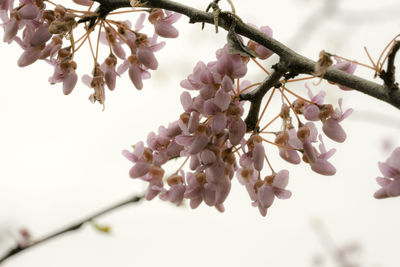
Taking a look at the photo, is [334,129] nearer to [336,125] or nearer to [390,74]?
[336,125]

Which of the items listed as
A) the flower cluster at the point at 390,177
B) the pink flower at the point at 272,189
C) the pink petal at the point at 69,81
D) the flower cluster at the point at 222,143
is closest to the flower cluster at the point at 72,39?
the pink petal at the point at 69,81

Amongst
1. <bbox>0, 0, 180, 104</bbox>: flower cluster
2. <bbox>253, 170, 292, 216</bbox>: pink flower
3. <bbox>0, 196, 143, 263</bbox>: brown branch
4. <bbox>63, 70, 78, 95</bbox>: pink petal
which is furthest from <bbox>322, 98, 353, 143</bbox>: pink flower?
<bbox>0, 196, 143, 263</bbox>: brown branch

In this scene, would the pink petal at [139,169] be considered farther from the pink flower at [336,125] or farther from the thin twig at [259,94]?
the pink flower at [336,125]

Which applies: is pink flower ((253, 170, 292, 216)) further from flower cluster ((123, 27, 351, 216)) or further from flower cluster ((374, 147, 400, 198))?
flower cluster ((374, 147, 400, 198))

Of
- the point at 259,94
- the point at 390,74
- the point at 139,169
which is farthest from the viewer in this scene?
the point at 139,169

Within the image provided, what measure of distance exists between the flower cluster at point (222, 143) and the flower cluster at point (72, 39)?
0.49 feet

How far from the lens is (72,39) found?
93cm

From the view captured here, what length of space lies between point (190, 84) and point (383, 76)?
0.40m

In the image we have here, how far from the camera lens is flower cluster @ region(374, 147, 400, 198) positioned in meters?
0.75

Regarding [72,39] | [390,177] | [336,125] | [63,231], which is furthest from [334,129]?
[63,231]

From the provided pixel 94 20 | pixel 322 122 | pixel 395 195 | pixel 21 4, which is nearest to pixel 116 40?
pixel 94 20

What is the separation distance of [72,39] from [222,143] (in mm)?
420

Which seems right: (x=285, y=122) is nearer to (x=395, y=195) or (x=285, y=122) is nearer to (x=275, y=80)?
(x=275, y=80)

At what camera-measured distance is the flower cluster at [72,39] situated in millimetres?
897
